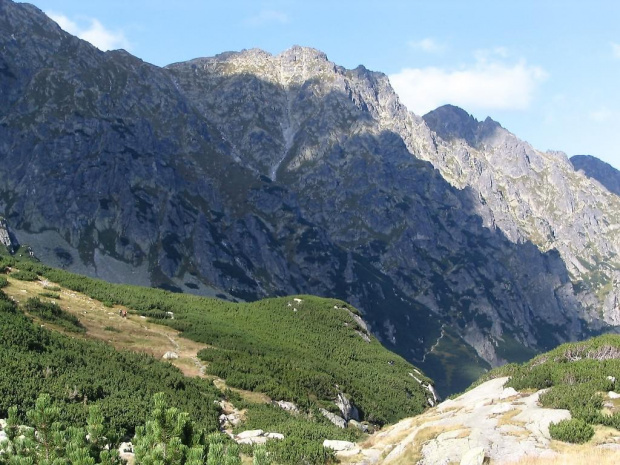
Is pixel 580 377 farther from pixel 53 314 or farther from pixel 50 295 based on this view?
pixel 50 295

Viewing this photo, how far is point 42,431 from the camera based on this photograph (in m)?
16.2

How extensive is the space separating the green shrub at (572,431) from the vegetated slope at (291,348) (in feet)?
70.8

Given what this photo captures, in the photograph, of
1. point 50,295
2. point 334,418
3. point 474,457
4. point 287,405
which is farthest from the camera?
point 50,295

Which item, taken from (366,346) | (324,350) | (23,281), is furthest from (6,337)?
(366,346)

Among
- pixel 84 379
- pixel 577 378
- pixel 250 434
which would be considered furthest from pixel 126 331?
pixel 577 378

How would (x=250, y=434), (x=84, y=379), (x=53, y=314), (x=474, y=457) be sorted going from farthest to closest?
1. (x=53, y=314)
2. (x=250, y=434)
3. (x=84, y=379)
4. (x=474, y=457)

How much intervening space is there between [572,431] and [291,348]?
124 ft

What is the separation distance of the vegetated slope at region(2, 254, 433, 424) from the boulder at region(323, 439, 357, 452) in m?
12.4

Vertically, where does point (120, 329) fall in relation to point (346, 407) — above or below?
above

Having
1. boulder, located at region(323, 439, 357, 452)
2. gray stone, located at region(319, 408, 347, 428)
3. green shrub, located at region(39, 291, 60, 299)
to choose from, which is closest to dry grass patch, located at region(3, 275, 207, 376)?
green shrub, located at region(39, 291, 60, 299)

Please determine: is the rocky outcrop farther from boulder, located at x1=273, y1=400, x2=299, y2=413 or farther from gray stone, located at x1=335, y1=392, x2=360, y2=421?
gray stone, located at x1=335, y1=392, x2=360, y2=421

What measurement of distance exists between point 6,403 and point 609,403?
25.9 metres

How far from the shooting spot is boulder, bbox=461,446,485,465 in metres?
18.9

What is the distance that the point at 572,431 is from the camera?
20203mm
